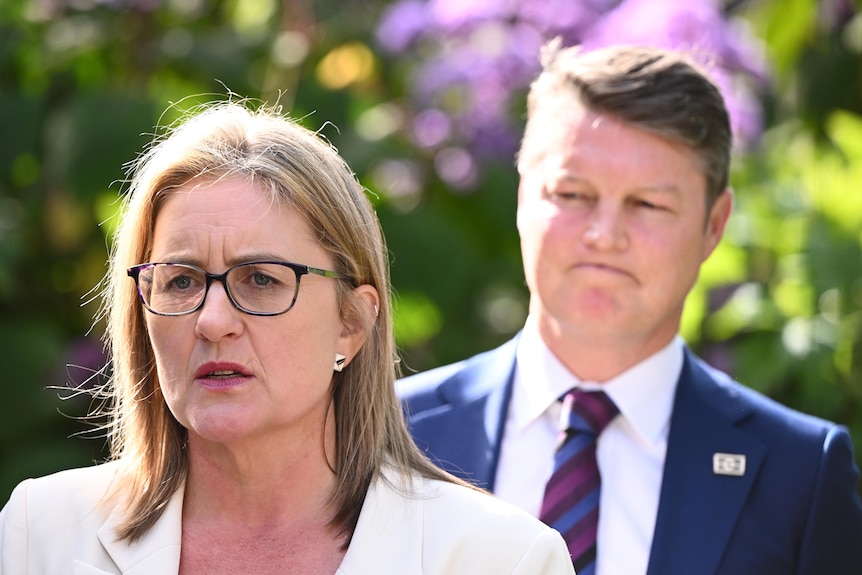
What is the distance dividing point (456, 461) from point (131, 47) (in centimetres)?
337

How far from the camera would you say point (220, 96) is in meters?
5.37

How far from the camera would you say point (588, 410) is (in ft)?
10.1

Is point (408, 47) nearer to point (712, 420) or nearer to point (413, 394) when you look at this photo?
point (413, 394)

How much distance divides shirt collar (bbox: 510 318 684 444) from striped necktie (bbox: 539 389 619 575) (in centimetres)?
3

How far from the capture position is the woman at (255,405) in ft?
7.50

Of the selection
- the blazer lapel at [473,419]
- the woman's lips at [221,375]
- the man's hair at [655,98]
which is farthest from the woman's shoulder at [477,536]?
the man's hair at [655,98]

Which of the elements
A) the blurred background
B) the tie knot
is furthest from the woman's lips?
the blurred background

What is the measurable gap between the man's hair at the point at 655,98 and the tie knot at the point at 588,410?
0.56 m

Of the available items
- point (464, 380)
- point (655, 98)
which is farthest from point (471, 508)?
point (655, 98)

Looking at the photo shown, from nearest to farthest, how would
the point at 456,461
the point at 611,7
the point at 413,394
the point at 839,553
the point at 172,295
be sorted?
the point at 172,295
the point at 839,553
the point at 456,461
the point at 413,394
the point at 611,7

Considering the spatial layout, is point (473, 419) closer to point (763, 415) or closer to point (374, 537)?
point (763, 415)

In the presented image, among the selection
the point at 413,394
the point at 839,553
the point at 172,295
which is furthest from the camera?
the point at 413,394

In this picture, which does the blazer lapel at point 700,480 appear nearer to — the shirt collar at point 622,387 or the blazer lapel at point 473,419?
the shirt collar at point 622,387

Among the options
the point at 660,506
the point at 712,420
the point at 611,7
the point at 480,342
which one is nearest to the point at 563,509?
the point at 660,506
